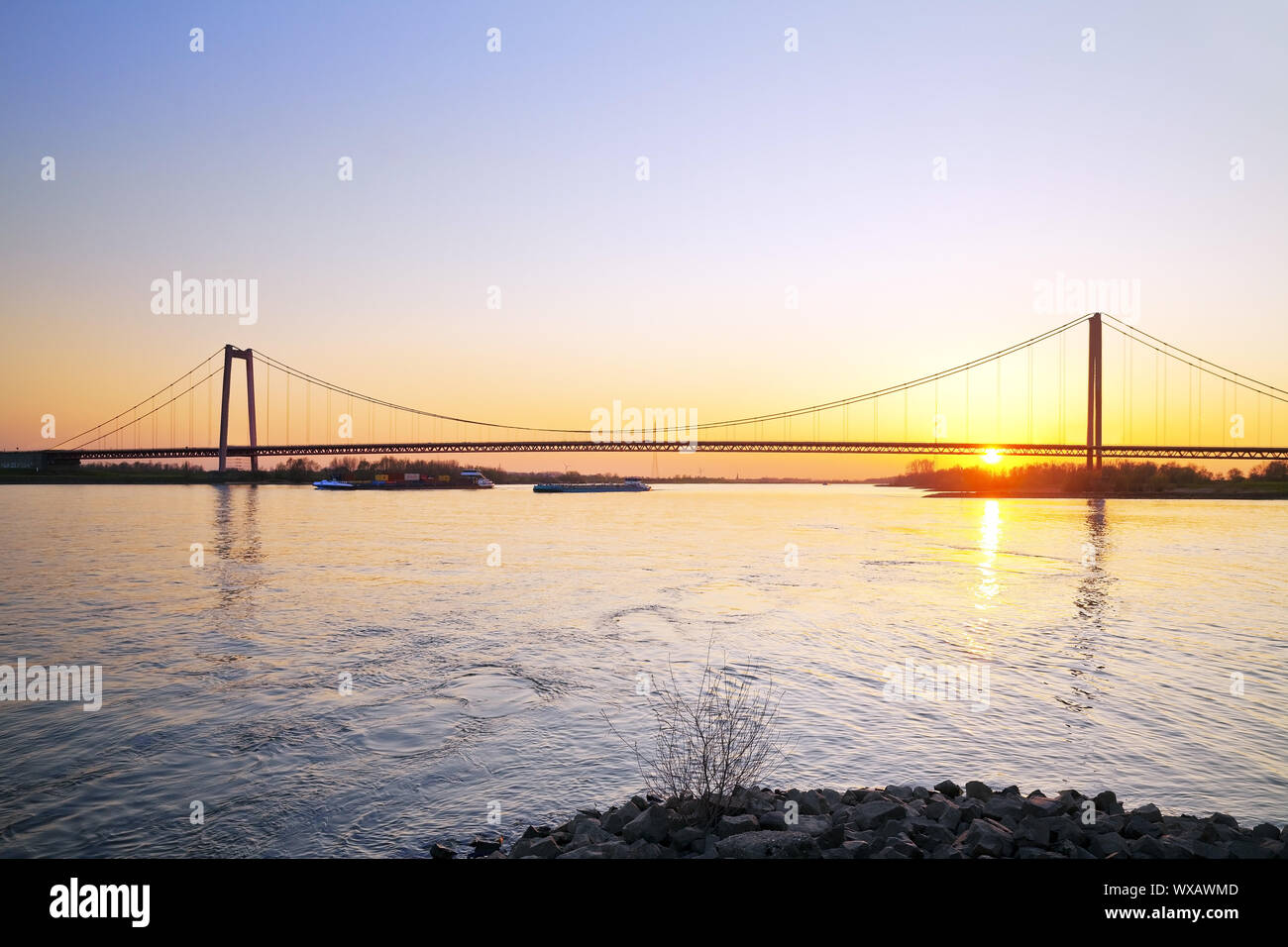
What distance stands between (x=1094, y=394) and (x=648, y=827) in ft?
308

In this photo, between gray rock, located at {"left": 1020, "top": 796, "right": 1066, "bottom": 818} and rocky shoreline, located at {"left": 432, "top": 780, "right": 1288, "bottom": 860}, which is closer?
Answer: rocky shoreline, located at {"left": 432, "top": 780, "right": 1288, "bottom": 860}

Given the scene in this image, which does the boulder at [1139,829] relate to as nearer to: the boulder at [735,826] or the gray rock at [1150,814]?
the gray rock at [1150,814]

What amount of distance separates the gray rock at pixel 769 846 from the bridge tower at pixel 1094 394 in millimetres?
89841

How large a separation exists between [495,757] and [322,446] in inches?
3721

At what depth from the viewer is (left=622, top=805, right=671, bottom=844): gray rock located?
5.29 metres

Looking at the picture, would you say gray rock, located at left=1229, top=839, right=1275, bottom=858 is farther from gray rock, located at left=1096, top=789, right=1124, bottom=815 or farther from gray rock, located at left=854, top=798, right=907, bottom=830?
gray rock, located at left=854, top=798, right=907, bottom=830

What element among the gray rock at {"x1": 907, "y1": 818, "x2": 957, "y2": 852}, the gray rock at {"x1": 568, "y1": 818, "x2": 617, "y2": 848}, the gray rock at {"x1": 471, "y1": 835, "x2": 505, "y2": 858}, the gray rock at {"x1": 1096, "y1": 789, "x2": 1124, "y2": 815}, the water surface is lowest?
the water surface

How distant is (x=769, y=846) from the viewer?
500cm

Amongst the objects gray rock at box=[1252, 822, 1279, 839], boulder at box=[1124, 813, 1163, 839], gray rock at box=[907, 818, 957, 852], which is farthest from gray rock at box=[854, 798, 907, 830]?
gray rock at box=[1252, 822, 1279, 839]

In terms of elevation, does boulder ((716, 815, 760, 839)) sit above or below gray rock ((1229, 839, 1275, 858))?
below

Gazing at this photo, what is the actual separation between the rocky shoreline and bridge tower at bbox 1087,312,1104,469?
289 feet

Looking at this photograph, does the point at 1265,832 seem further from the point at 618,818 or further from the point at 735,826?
the point at 618,818

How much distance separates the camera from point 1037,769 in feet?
24.3

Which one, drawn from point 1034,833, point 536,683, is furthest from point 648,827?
point 536,683
